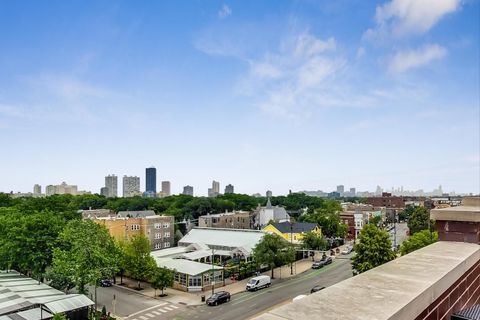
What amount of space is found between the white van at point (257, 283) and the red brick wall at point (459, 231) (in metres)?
32.7

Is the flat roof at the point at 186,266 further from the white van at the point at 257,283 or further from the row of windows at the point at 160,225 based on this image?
the row of windows at the point at 160,225

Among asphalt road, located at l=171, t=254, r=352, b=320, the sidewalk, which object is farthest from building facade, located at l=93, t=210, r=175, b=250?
asphalt road, located at l=171, t=254, r=352, b=320

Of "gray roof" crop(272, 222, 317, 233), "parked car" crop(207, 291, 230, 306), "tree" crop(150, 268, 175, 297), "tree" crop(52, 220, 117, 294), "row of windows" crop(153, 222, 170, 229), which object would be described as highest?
"tree" crop(52, 220, 117, 294)

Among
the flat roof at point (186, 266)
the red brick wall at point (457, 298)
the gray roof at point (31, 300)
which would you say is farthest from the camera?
the flat roof at point (186, 266)

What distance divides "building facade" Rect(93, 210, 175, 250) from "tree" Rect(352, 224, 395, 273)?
32783 mm

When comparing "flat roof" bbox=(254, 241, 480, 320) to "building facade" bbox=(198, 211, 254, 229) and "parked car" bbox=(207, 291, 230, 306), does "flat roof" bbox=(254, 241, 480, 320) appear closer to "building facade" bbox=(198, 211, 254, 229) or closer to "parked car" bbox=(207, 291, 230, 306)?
"parked car" bbox=(207, 291, 230, 306)

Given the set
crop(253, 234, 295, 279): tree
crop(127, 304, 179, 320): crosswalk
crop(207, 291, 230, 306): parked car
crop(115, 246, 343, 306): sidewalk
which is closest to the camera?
crop(127, 304, 179, 320): crosswalk

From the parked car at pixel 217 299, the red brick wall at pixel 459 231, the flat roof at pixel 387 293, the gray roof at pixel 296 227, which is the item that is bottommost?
the parked car at pixel 217 299

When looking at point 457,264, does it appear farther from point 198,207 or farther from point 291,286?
point 198,207

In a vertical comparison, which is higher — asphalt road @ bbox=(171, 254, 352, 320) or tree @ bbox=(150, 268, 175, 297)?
tree @ bbox=(150, 268, 175, 297)

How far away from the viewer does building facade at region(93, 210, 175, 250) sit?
5738cm

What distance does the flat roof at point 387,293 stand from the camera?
9.88ft

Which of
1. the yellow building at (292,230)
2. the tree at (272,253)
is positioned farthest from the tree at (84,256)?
the yellow building at (292,230)

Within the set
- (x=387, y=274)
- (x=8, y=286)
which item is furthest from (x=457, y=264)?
(x=8, y=286)
